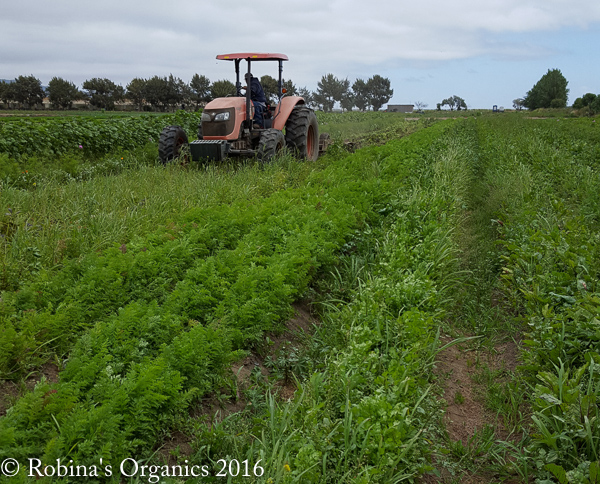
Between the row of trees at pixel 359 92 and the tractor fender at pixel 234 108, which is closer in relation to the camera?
the tractor fender at pixel 234 108

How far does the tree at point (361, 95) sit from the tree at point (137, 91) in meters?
57.3

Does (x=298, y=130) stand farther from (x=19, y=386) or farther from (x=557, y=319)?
(x=19, y=386)

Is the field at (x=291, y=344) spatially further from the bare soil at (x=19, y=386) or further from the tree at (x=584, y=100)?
the tree at (x=584, y=100)

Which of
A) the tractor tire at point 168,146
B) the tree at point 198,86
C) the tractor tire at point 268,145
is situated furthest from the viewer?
the tree at point 198,86

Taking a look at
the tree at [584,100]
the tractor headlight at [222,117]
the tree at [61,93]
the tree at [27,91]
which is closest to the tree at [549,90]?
the tree at [584,100]

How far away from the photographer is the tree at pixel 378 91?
10338cm

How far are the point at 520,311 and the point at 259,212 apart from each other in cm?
336

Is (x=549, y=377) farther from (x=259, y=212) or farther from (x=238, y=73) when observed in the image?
(x=238, y=73)

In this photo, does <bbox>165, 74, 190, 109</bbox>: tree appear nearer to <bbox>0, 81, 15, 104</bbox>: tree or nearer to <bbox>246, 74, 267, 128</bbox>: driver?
<bbox>0, 81, 15, 104</bbox>: tree

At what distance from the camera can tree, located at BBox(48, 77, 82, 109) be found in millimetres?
53781

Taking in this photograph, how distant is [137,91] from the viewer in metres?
55.1

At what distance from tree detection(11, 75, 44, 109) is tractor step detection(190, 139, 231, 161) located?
5231 centimetres

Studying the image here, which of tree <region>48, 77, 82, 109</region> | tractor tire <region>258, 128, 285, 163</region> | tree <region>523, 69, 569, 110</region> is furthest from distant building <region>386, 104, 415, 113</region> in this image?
tractor tire <region>258, 128, 285, 163</region>

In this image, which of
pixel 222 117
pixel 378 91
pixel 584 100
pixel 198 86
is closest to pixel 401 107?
pixel 378 91
